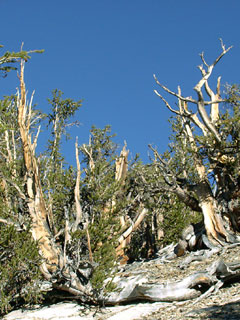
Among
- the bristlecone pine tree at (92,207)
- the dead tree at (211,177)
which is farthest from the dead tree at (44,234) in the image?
the dead tree at (211,177)

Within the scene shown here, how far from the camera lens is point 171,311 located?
20.3 feet

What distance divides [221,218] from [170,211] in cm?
310

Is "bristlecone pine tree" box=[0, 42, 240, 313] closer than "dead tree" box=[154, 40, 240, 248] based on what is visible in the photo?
Yes

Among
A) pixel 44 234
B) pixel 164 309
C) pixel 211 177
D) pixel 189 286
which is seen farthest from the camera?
pixel 211 177

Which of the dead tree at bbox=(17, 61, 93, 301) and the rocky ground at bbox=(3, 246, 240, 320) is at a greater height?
the dead tree at bbox=(17, 61, 93, 301)

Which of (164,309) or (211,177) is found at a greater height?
(211,177)

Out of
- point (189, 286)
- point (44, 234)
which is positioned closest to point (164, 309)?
point (189, 286)

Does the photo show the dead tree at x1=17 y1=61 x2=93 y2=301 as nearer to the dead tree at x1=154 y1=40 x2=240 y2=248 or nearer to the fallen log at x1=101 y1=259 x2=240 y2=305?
the fallen log at x1=101 y1=259 x2=240 y2=305

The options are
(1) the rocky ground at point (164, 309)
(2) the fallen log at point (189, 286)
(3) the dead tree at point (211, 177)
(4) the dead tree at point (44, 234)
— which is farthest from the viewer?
(3) the dead tree at point (211, 177)

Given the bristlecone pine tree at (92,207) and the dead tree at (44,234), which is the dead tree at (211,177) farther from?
the dead tree at (44,234)

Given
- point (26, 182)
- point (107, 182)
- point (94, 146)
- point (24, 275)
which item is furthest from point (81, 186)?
point (94, 146)

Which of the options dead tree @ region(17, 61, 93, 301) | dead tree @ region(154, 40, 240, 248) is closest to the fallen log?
dead tree @ region(17, 61, 93, 301)

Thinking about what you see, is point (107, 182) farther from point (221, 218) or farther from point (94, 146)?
point (94, 146)

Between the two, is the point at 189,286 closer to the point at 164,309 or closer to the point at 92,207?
the point at 164,309
